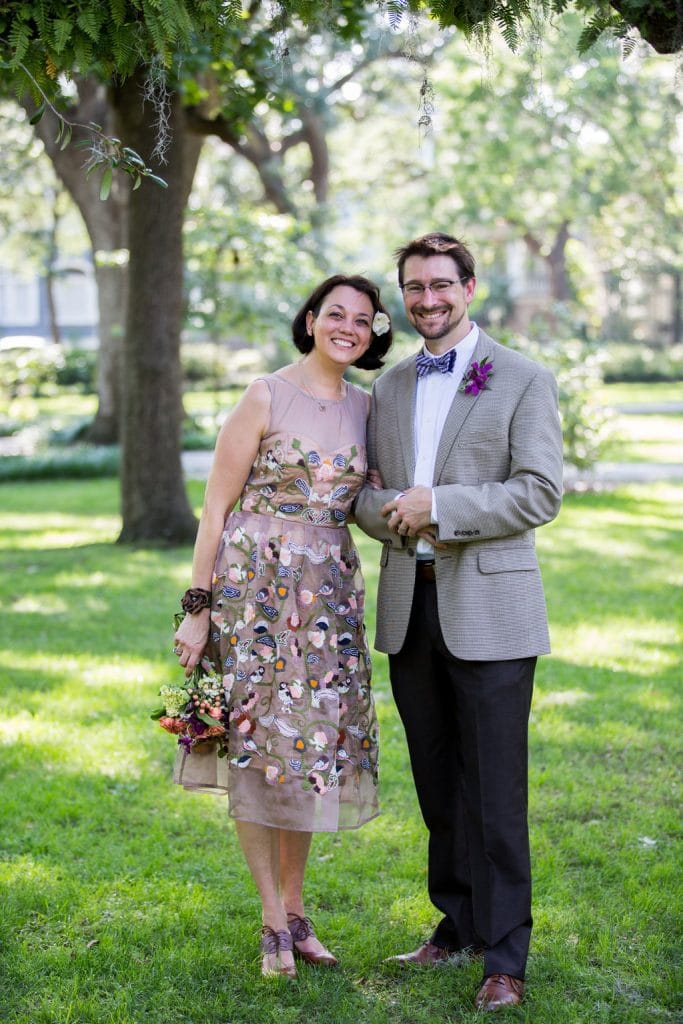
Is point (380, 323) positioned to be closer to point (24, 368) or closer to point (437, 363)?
point (437, 363)

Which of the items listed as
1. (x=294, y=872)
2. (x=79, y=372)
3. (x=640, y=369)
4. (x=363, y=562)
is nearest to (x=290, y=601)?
(x=294, y=872)

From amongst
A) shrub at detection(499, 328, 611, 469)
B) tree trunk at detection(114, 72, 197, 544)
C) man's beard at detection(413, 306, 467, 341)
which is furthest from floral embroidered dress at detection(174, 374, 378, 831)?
shrub at detection(499, 328, 611, 469)

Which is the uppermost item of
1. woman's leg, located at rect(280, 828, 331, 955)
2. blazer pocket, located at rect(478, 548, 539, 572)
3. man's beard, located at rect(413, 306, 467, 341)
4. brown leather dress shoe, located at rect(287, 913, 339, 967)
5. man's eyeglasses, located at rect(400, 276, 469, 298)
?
man's eyeglasses, located at rect(400, 276, 469, 298)

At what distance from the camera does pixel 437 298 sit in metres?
3.40

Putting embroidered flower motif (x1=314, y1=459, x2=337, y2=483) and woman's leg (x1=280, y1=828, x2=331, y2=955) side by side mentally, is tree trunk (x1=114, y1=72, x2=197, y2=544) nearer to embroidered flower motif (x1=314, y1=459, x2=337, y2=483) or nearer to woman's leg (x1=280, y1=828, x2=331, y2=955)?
embroidered flower motif (x1=314, y1=459, x2=337, y2=483)

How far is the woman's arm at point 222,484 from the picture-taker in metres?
3.56

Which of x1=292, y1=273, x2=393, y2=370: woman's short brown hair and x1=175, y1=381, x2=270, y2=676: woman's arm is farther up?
x1=292, y1=273, x2=393, y2=370: woman's short brown hair

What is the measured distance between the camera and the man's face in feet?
11.1

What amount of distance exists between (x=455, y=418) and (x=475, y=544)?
0.37 meters

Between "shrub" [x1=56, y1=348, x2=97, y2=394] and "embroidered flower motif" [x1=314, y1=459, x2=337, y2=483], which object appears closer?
"embroidered flower motif" [x1=314, y1=459, x2=337, y2=483]

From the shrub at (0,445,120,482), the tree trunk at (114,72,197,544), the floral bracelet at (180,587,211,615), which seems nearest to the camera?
the floral bracelet at (180,587,211,615)

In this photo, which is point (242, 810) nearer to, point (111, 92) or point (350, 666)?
point (350, 666)

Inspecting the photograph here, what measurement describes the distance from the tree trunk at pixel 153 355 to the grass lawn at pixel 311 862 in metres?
2.82

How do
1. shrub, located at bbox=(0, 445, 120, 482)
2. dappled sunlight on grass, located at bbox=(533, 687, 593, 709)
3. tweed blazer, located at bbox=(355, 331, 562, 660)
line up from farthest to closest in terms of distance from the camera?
1. shrub, located at bbox=(0, 445, 120, 482)
2. dappled sunlight on grass, located at bbox=(533, 687, 593, 709)
3. tweed blazer, located at bbox=(355, 331, 562, 660)
